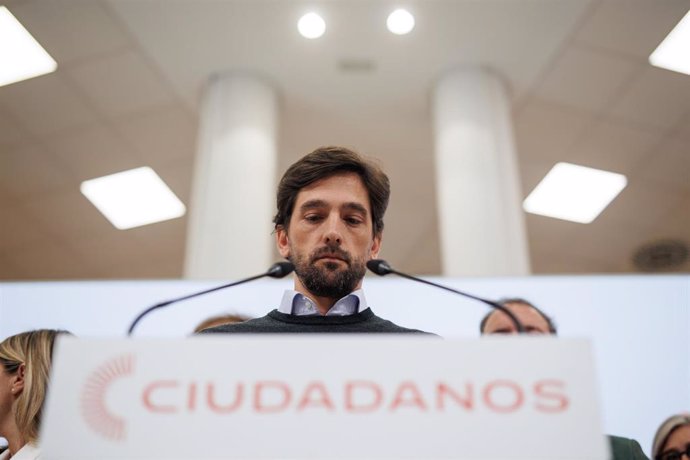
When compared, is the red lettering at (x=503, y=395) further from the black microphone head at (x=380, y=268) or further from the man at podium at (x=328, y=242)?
the man at podium at (x=328, y=242)

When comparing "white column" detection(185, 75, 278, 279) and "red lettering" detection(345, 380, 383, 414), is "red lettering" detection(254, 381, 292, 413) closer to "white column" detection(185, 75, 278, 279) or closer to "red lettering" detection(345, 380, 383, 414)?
"red lettering" detection(345, 380, 383, 414)

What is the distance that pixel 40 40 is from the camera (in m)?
3.42

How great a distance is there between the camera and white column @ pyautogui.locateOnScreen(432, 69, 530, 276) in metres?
3.05

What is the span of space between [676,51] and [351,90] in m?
1.71

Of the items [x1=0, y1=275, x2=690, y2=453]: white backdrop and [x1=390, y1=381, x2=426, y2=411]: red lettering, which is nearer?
[x1=390, y1=381, x2=426, y2=411]: red lettering

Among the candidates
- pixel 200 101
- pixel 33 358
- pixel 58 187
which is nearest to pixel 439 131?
pixel 200 101

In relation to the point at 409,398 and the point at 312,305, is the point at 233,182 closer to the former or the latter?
the point at 312,305

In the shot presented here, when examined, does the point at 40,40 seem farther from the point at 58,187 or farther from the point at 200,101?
the point at 58,187

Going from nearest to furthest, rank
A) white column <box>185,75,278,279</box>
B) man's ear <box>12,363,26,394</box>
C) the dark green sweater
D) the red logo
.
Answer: the red logo
the dark green sweater
man's ear <box>12,363,26,394</box>
white column <box>185,75,278,279</box>

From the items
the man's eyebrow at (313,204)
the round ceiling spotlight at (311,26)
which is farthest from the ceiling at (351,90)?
the man's eyebrow at (313,204)

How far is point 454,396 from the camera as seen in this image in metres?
0.70

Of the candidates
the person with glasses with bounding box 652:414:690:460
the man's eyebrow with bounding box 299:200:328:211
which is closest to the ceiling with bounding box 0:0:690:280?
the man's eyebrow with bounding box 299:200:328:211

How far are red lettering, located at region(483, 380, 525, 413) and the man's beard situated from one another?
2.21 ft

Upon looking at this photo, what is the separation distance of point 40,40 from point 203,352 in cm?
324
